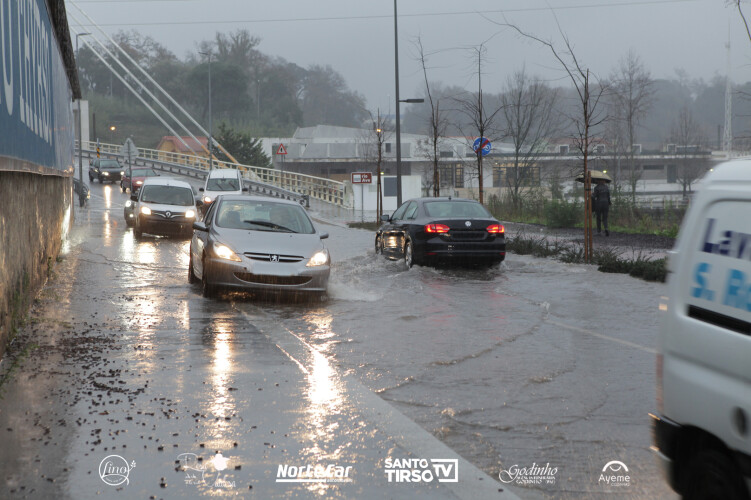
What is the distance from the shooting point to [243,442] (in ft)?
18.2

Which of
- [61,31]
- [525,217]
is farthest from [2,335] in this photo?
[525,217]

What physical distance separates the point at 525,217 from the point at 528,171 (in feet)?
63.0

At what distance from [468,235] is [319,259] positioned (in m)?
4.83


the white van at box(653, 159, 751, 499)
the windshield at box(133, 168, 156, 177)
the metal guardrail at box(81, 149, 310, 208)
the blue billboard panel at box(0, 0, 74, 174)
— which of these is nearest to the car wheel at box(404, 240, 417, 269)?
the blue billboard panel at box(0, 0, 74, 174)

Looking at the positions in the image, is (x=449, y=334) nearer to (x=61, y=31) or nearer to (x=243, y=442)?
(x=243, y=442)

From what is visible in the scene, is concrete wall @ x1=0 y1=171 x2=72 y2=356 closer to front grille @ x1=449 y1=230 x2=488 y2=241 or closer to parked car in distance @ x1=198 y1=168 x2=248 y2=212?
front grille @ x1=449 y1=230 x2=488 y2=241

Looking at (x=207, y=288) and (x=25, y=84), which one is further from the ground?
Result: (x=25, y=84)

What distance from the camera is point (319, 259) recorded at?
12.8 m
